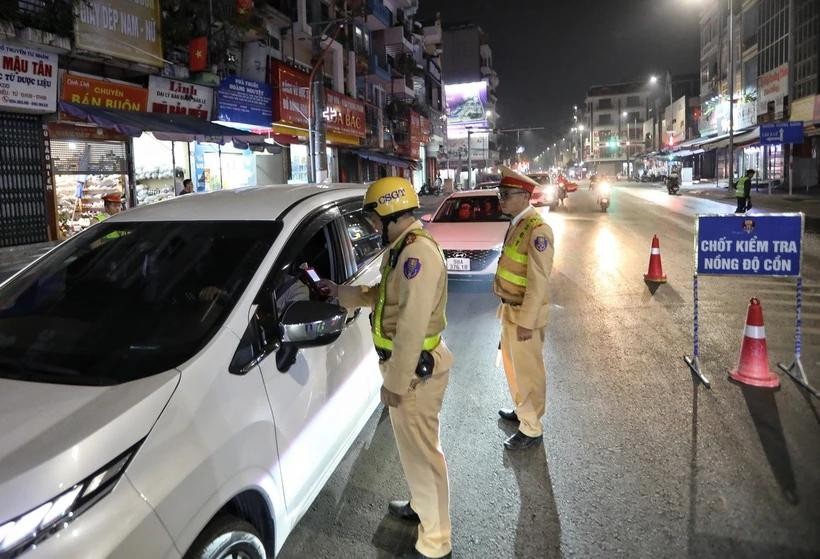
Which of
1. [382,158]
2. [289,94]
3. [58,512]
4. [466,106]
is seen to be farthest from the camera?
[466,106]

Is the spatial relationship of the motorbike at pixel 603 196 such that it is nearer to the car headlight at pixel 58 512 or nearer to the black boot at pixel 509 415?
the black boot at pixel 509 415

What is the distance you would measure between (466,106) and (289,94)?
35864mm

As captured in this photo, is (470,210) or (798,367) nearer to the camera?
(798,367)

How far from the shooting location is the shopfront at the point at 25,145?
1076cm

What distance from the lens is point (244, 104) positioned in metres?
17.0

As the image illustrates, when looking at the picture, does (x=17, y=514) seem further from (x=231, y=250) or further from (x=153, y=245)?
(x=153, y=245)

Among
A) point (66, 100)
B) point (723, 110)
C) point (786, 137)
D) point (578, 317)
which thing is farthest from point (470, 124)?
point (578, 317)

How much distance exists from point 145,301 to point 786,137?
32.8m

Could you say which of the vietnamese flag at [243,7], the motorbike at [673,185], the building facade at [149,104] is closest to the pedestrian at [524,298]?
the building facade at [149,104]

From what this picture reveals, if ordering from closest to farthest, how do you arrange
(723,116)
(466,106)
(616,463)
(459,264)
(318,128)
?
(616,463) → (459,264) → (318,128) → (723,116) → (466,106)

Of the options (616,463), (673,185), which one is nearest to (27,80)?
(616,463)

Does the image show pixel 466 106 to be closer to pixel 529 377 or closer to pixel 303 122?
pixel 303 122

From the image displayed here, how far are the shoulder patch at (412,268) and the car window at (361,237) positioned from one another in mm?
1283

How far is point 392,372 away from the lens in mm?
2652
